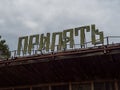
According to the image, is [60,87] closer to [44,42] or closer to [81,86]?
[81,86]

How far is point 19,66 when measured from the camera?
24688mm

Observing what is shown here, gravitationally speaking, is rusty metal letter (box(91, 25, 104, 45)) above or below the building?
above

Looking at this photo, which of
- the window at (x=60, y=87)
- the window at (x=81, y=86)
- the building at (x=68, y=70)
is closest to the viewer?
the building at (x=68, y=70)

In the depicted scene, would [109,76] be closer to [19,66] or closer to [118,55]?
[118,55]

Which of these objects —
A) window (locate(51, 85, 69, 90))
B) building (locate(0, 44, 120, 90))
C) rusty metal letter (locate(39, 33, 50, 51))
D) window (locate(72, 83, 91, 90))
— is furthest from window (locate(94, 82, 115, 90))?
rusty metal letter (locate(39, 33, 50, 51))

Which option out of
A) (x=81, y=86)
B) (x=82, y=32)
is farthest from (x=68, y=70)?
(x=82, y=32)

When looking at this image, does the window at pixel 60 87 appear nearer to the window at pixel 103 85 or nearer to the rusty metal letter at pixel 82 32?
the window at pixel 103 85

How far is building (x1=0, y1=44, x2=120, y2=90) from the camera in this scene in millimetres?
21938

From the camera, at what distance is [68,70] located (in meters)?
23.9

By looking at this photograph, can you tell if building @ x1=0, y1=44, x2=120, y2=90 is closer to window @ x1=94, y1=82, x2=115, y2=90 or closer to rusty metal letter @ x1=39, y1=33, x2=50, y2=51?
window @ x1=94, y1=82, x2=115, y2=90

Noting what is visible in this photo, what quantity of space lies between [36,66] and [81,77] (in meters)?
3.70

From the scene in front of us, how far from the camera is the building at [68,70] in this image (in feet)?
72.0

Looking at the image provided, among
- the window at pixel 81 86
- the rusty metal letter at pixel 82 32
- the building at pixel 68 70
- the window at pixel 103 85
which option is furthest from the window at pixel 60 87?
the rusty metal letter at pixel 82 32

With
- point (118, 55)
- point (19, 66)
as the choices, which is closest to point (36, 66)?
point (19, 66)
